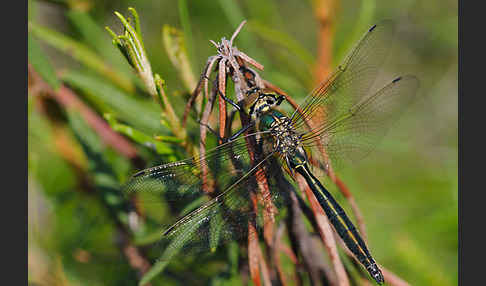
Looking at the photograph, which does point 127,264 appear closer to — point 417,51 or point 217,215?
point 217,215

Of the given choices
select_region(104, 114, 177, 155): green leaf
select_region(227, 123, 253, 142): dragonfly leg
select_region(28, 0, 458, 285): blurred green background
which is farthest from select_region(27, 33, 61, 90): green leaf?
select_region(227, 123, 253, 142): dragonfly leg

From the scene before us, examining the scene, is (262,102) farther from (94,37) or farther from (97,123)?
(94,37)

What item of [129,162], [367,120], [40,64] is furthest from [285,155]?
[40,64]

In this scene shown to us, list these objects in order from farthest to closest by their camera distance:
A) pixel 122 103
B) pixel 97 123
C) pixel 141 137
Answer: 1. pixel 97 123
2. pixel 122 103
3. pixel 141 137

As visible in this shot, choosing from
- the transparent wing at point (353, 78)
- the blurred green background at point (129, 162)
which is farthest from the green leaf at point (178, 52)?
the transparent wing at point (353, 78)

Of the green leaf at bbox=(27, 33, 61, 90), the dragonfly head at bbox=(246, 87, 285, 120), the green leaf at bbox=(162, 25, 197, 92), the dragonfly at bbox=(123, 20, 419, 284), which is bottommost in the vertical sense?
the dragonfly at bbox=(123, 20, 419, 284)

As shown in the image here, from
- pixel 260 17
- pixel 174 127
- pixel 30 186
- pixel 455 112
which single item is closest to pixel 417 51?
pixel 455 112

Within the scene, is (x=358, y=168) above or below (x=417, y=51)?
below

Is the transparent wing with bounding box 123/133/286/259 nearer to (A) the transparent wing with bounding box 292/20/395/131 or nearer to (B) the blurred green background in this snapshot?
(B) the blurred green background
